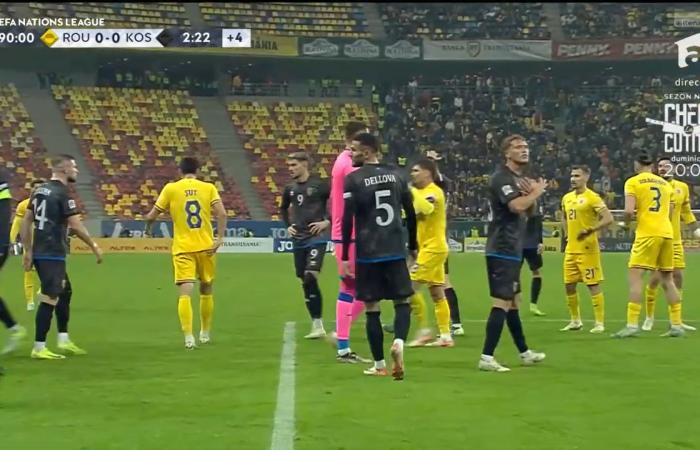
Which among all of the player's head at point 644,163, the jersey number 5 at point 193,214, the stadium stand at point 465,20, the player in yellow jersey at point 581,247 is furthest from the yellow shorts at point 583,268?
the stadium stand at point 465,20

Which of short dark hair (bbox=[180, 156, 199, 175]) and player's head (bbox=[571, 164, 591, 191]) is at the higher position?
short dark hair (bbox=[180, 156, 199, 175])

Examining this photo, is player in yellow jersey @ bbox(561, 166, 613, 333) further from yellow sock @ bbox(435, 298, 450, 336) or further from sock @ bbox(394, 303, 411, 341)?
sock @ bbox(394, 303, 411, 341)

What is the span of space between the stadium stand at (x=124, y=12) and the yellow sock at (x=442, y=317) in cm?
3764

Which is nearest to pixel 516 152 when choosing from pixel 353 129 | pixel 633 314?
pixel 353 129

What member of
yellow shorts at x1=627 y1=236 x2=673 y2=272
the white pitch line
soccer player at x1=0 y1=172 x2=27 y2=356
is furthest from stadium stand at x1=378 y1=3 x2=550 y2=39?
soccer player at x1=0 y1=172 x2=27 y2=356

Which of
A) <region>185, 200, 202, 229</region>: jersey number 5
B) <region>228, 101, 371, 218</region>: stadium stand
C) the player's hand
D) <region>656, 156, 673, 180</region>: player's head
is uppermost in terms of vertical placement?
<region>228, 101, 371, 218</region>: stadium stand

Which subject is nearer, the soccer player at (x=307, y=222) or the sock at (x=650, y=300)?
the soccer player at (x=307, y=222)

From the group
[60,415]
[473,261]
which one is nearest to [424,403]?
[60,415]

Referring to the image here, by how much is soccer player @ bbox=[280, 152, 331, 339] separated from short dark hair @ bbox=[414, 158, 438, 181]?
1.48m

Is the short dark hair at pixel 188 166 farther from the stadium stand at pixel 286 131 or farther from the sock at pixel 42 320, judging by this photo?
the stadium stand at pixel 286 131

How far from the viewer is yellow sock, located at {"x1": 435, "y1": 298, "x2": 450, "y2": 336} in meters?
12.1

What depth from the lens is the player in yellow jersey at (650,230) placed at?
13.1 meters

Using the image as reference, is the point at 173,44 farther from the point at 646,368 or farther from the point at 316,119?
the point at 646,368

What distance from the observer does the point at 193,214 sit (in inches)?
478
